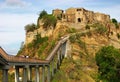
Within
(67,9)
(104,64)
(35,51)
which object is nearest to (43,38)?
(35,51)

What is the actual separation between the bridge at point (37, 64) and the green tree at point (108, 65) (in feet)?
35.3

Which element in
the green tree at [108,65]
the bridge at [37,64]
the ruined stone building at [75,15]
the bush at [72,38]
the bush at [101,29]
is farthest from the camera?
the ruined stone building at [75,15]

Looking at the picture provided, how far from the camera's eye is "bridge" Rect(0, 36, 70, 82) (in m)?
45.8

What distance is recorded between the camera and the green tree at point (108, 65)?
73.7 metres

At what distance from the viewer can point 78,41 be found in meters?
103

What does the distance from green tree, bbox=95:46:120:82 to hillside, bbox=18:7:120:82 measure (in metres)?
13.2

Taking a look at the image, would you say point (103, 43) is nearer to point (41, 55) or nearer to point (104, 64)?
point (41, 55)

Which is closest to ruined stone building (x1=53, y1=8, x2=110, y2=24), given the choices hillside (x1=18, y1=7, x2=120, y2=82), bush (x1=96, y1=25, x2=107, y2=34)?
hillside (x1=18, y1=7, x2=120, y2=82)

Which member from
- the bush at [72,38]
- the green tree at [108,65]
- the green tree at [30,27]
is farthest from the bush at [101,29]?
the green tree at [108,65]

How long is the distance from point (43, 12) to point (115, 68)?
163 feet

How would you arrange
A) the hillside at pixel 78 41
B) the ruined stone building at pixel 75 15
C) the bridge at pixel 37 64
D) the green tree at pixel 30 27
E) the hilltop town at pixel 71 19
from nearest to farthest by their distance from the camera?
the bridge at pixel 37 64, the hillside at pixel 78 41, the hilltop town at pixel 71 19, the ruined stone building at pixel 75 15, the green tree at pixel 30 27

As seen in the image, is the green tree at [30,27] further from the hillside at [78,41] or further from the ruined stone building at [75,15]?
the ruined stone building at [75,15]

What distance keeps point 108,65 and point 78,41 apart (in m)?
29.6

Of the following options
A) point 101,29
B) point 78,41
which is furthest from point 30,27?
point 101,29
